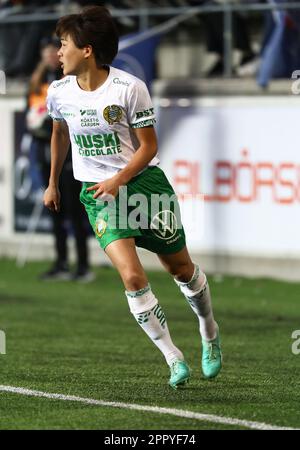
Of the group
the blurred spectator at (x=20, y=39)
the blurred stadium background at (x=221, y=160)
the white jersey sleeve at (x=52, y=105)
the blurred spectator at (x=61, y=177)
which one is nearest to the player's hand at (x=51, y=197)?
the white jersey sleeve at (x=52, y=105)

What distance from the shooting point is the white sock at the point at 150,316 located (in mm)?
7680

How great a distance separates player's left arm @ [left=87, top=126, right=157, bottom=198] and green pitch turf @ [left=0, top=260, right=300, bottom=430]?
1.14 metres

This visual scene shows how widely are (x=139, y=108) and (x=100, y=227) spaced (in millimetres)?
708

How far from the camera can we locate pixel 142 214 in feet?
25.4

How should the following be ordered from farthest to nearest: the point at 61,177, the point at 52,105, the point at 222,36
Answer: the point at 222,36 → the point at 61,177 → the point at 52,105

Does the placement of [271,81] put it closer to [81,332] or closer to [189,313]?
[189,313]

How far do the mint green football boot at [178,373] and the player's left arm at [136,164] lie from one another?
40.6 inches

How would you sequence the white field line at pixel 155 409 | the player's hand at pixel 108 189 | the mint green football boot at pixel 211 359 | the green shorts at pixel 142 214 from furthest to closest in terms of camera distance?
1. the mint green football boot at pixel 211 359
2. the green shorts at pixel 142 214
3. the player's hand at pixel 108 189
4. the white field line at pixel 155 409

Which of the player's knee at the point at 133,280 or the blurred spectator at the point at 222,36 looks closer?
the player's knee at the point at 133,280

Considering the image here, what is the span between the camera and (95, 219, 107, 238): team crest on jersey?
7.72 metres

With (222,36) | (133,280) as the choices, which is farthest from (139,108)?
(222,36)

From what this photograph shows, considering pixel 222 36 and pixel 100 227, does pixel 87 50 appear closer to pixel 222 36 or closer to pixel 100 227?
pixel 100 227

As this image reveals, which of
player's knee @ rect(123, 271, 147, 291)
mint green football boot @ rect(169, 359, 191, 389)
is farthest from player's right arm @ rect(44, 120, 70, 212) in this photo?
mint green football boot @ rect(169, 359, 191, 389)

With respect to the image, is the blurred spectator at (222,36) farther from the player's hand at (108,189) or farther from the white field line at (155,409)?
the white field line at (155,409)
